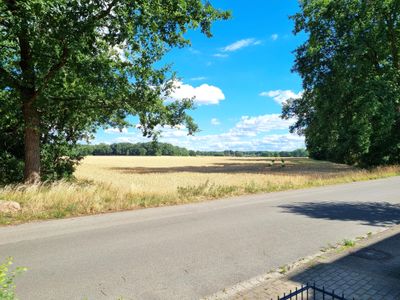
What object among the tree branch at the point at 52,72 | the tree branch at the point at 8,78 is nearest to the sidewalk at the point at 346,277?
the tree branch at the point at 52,72

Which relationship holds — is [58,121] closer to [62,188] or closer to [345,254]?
[62,188]

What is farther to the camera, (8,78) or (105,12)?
(105,12)

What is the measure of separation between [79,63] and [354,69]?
21.1 m

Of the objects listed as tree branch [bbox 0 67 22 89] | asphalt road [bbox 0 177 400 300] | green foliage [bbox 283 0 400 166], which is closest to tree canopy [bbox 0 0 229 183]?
tree branch [bbox 0 67 22 89]

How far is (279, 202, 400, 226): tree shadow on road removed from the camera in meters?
9.18

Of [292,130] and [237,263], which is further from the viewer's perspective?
[292,130]

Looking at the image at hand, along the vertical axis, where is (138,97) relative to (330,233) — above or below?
above

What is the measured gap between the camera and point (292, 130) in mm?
41000

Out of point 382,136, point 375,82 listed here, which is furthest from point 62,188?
point 382,136

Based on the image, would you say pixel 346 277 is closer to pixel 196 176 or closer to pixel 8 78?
pixel 8 78

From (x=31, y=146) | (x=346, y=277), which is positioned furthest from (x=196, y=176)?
(x=346, y=277)

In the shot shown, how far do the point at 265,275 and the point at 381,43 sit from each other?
2612cm

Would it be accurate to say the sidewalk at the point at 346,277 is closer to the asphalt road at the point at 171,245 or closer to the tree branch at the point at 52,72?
the asphalt road at the point at 171,245

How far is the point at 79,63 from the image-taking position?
37.6 ft
